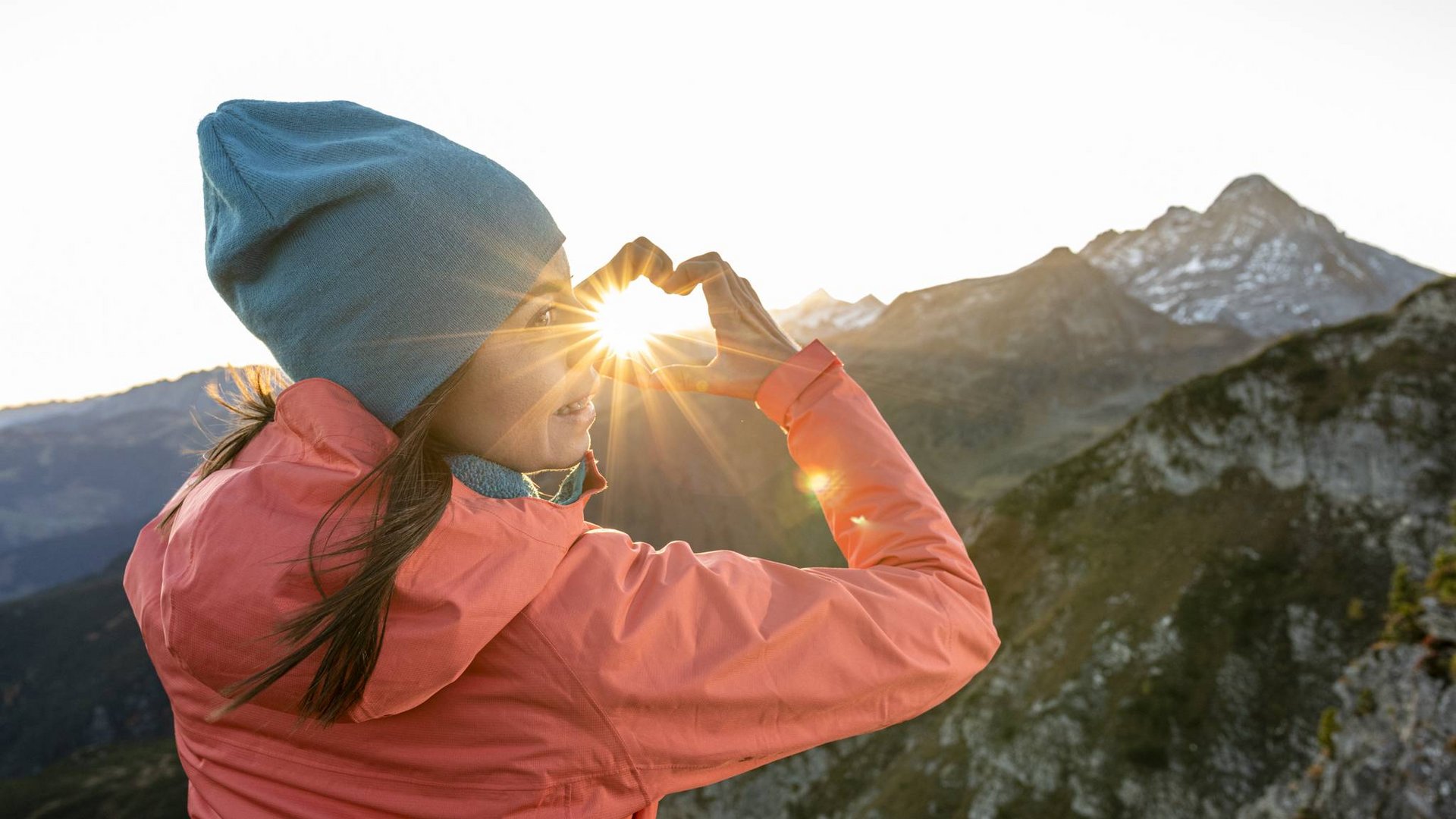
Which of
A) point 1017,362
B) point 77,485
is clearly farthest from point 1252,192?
point 77,485

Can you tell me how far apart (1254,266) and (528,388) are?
158877 mm

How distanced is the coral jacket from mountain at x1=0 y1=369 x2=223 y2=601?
7229 inches

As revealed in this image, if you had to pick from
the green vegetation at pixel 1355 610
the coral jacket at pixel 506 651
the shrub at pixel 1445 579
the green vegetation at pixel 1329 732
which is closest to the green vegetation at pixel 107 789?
the green vegetation at pixel 1329 732

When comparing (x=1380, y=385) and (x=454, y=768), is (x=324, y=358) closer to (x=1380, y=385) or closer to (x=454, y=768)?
(x=454, y=768)

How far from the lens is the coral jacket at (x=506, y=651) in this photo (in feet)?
4.22

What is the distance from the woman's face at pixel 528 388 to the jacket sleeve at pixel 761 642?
1.32ft

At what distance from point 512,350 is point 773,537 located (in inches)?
2398

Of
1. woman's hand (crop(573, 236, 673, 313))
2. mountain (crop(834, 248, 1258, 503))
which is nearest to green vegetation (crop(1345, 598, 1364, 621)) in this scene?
woman's hand (crop(573, 236, 673, 313))

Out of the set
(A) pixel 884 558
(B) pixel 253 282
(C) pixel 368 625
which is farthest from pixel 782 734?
(B) pixel 253 282

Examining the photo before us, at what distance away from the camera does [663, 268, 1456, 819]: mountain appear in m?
18.3

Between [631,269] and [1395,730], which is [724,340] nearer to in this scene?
[631,269]

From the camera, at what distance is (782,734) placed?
5.37ft

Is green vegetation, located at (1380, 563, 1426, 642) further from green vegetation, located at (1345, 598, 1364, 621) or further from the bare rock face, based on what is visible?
green vegetation, located at (1345, 598, 1364, 621)

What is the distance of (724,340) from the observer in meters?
2.15
